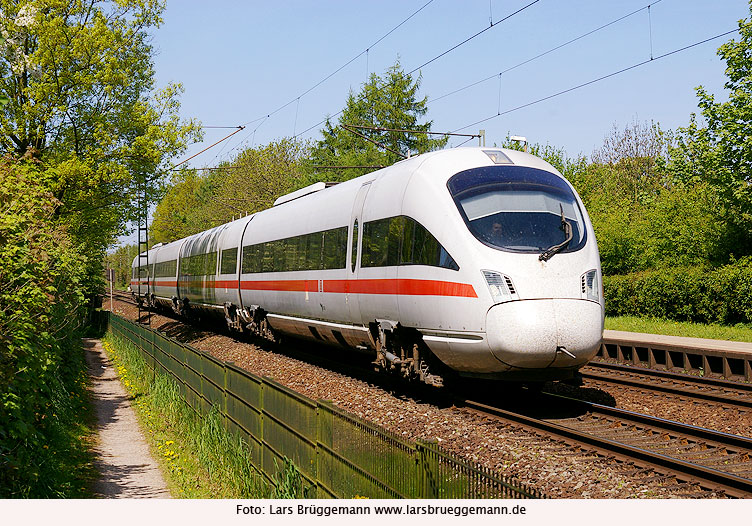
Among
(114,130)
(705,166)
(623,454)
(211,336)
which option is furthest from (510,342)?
(705,166)

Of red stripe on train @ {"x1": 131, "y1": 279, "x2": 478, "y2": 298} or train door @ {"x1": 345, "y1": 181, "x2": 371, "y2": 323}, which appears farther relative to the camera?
train door @ {"x1": 345, "y1": 181, "x2": 371, "y2": 323}

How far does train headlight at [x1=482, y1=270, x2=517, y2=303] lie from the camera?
9.90 metres

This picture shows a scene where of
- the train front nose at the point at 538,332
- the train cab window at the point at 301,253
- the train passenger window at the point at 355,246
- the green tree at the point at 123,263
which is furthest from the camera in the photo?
the green tree at the point at 123,263

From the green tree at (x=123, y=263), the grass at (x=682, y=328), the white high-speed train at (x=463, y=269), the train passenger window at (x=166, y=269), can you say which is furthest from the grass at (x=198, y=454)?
the green tree at (x=123, y=263)

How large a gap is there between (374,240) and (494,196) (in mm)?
2661

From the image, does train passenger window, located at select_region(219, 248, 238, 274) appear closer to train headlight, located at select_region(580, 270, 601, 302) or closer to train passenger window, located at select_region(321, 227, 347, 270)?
train passenger window, located at select_region(321, 227, 347, 270)

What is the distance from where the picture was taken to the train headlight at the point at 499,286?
32.5ft

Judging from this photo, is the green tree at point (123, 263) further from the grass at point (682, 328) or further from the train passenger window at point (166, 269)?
the grass at point (682, 328)

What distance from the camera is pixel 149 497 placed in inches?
364

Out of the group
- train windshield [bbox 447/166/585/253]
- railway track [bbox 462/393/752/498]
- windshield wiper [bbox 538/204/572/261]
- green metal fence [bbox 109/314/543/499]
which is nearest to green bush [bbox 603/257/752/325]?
railway track [bbox 462/393/752/498]

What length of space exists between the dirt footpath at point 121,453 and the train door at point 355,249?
3.93m

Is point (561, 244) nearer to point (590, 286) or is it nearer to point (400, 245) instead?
point (590, 286)

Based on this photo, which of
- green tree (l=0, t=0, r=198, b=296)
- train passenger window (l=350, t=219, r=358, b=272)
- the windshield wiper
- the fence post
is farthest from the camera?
green tree (l=0, t=0, r=198, b=296)

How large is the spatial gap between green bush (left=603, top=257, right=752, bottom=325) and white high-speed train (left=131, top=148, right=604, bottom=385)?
14006 mm
